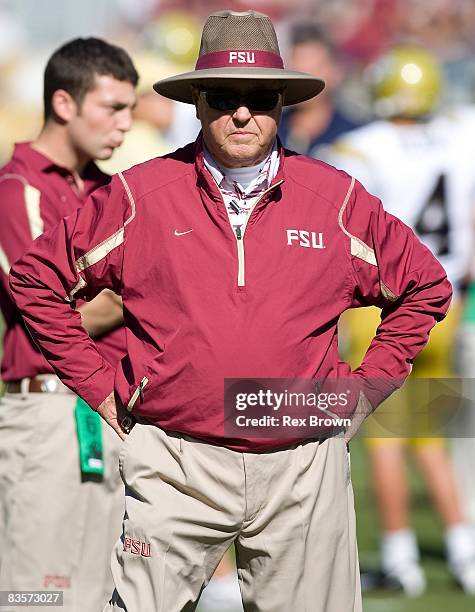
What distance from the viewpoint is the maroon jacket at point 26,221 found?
201 inches

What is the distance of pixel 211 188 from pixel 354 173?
3.73 m

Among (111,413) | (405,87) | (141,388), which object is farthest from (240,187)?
(405,87)

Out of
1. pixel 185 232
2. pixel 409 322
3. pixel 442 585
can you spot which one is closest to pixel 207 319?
pixel 185 232

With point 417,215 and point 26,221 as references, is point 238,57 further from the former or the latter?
point 417,215

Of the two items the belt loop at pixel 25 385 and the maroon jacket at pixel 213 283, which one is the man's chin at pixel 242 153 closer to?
the maroon jacket at pixel 213 283

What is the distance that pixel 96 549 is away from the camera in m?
5.22

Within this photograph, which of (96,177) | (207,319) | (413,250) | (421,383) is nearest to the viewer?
(207,319)

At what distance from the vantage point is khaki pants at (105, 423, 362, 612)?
159 inches

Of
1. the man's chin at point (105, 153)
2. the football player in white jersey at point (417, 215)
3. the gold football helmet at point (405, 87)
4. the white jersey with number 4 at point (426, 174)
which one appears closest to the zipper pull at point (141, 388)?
the man's chin at point (105, 153)

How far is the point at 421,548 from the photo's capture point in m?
8.33

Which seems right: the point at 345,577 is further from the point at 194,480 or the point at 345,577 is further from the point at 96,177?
the point at 96,177

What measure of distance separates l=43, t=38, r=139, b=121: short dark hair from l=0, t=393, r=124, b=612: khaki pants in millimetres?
1194

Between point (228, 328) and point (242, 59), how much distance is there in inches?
32.4

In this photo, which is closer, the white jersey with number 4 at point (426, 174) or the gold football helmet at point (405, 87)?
the white jersey with number 4 at point (426, 174)
